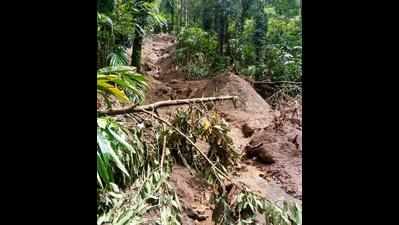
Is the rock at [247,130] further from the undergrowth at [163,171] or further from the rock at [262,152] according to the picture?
the undergrowth at [163,171]

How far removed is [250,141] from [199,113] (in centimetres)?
72

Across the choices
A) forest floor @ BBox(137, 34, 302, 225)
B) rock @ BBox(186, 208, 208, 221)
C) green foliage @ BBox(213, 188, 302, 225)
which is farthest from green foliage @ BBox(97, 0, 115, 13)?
green foliage @ BBox(213, 188, 302, 225)

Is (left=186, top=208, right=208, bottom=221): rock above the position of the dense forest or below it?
below

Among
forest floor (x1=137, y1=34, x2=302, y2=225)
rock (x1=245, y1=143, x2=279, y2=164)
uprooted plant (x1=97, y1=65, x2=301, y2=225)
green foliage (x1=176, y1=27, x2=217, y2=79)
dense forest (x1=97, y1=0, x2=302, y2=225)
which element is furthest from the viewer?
green foliage (x1=176, y1=27, x2=217, y2=79)

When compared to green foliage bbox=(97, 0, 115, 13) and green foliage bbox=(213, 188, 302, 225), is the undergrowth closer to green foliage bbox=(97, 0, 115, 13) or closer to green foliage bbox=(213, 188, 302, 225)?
green foliage bbox=(213, 188, 302, 225)

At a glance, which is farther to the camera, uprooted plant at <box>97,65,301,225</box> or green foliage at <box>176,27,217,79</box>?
green foliage at <box>176,27,217,79</box>

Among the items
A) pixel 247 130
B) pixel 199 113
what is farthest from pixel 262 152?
pixel 199 113

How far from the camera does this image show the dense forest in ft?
7.01

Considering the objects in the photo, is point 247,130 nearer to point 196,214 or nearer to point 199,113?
point 199,113

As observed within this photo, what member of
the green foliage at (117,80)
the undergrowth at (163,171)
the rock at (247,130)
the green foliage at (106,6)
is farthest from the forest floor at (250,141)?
the green foliage at (106,6)

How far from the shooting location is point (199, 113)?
2902 millimetres
